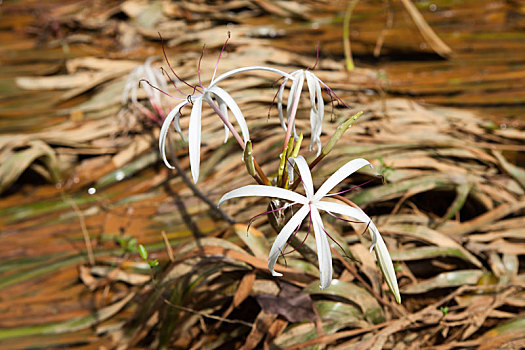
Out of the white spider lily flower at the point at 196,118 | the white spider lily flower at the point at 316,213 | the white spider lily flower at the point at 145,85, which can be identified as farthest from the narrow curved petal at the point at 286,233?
the white spider lily flower at the point at 145,85

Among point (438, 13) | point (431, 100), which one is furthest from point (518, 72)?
point (438, 13)

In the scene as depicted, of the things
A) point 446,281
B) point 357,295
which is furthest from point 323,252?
point 446,281

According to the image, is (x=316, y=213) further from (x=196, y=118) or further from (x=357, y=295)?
(x=357, y=295)

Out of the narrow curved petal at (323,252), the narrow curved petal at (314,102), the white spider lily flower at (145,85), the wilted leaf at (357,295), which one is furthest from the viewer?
the white spider lily flower at (145,85)

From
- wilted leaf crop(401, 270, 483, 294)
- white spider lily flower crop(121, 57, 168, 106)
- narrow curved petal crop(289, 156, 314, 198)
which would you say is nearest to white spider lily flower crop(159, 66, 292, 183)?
narrow curved petal crop(289, 156, 314, 198)

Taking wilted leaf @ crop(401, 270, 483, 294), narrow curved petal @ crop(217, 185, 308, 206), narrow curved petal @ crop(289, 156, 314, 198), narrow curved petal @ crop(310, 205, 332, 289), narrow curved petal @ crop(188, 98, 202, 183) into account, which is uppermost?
narrow curved petal @ crop(188, 98, 202, 183)

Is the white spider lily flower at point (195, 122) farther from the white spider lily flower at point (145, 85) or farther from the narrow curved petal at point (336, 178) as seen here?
the white spider lily flower at point (145, 85)

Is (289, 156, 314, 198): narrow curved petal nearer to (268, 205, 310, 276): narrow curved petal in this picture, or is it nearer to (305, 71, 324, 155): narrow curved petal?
(268, 205, 310, 276): narrow curved petal

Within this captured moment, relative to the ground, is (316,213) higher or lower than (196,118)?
lower
